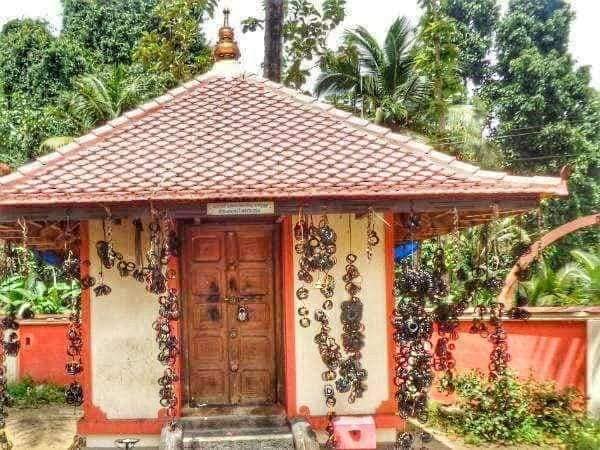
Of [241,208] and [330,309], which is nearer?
[241,208]

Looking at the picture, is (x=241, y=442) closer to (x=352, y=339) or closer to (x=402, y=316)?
(x=352, y=339)

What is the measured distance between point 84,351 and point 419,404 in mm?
3897

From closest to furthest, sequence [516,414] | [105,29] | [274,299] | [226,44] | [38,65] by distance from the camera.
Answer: [274,299], [226,44], [516,414], [38,65], [105,29]

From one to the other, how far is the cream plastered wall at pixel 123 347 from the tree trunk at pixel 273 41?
797 cm

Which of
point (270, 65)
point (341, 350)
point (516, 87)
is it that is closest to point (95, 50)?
point (270, 65)

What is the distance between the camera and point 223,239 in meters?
7.81

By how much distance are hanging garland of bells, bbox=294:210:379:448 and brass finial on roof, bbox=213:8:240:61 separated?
3320 millimetres

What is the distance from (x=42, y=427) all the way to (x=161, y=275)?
640 cm

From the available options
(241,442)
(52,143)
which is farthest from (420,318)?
(52,143)

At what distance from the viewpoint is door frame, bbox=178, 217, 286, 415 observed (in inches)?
302

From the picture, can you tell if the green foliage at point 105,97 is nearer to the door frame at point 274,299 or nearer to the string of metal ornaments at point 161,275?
the door frame at point 274,299

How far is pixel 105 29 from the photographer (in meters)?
23.8

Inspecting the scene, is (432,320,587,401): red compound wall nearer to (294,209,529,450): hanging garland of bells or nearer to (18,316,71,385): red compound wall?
(294,209,529,450): hanging garland of bells

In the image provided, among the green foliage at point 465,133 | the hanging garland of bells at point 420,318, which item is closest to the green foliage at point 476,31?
the green foliage at point 465,133
